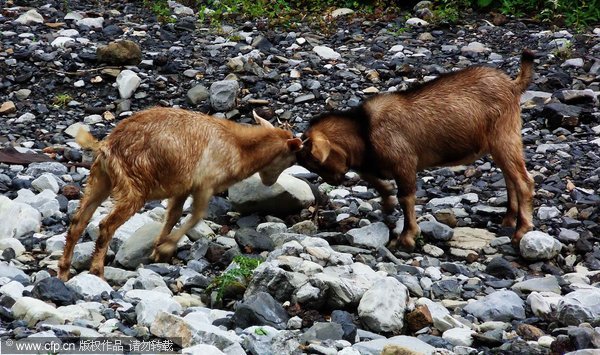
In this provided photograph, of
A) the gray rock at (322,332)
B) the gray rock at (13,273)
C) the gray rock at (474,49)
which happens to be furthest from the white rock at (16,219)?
the gray rock at (474,49)

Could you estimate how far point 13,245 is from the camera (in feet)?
28.6

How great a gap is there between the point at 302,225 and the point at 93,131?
14.0 ft

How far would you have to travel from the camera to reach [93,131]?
12.9 metres

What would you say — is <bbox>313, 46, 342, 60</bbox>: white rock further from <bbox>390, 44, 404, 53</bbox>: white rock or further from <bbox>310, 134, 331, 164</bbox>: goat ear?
<bbox>310, 134, 331, 164</bbox>: goat ear

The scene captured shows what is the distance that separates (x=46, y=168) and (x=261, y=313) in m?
5.16

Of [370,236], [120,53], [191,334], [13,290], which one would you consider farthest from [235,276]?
[120,53]

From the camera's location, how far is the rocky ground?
6883mm

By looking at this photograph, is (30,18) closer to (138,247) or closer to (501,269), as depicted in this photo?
(138,247)

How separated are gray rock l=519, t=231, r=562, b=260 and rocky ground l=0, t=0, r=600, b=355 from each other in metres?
0.02

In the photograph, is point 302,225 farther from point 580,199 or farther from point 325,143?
point 580,199

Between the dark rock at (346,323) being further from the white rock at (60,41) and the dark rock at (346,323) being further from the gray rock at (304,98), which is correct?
the white rock at (60,41)

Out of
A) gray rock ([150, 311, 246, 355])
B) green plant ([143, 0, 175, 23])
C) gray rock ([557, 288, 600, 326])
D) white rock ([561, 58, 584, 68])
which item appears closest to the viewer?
gray rock ([150, 311, 246, 355])

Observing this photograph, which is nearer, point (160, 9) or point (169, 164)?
point (169, 164)

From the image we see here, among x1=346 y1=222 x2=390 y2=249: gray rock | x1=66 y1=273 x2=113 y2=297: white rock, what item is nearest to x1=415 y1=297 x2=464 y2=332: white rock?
x1=346 y1=222 x2=390 y2=249: gray rock
